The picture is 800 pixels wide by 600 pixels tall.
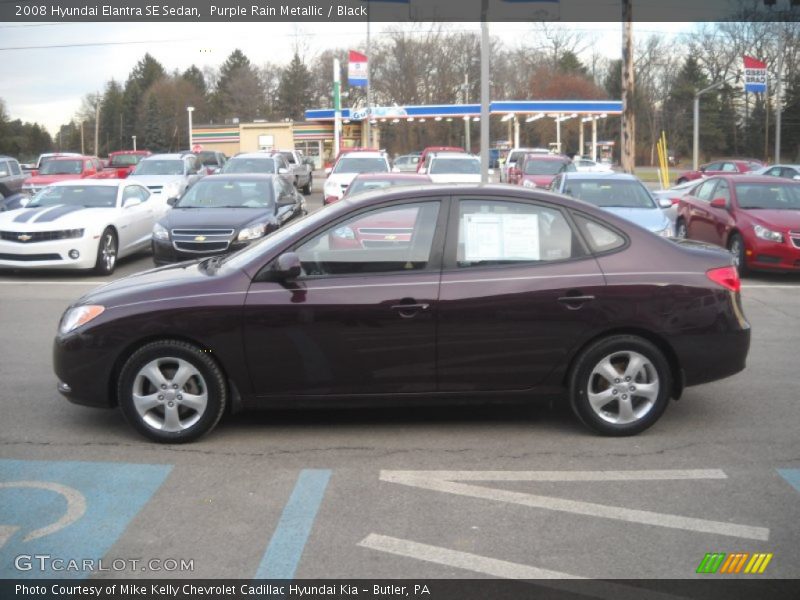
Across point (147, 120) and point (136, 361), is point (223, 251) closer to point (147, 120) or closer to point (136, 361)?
point (136, 361)

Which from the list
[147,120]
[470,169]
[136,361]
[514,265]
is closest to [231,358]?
[136,361]

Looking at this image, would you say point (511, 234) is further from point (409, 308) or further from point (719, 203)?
point (719, 203)

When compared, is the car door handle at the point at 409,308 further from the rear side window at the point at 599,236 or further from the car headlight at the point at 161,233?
the car headlight at the point at 161,233

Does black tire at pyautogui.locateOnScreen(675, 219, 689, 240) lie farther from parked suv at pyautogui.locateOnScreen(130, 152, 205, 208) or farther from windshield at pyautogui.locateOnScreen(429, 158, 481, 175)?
parked suv at pyautogui.locateOnScreen(130, 152, 205, 208)

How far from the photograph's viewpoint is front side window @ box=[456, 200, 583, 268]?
5.78m

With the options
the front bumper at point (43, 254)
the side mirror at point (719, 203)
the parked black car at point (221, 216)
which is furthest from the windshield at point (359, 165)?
the front bumper at point (43, 254)

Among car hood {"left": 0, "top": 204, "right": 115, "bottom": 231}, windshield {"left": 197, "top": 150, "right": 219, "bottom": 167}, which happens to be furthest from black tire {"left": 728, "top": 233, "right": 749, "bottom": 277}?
windshield {"left": 197, "top": 150, "right": 219, "bottom": 167}

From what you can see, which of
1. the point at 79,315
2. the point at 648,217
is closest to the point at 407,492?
the point at 79,315

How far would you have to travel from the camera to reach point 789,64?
6762cm

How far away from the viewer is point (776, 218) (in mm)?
13125

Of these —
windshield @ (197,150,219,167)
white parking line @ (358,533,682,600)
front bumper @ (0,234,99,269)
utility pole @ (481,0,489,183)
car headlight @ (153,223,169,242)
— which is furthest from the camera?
windshield @ (197,150,219,167)

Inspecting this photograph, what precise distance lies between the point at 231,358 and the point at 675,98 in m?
81.5

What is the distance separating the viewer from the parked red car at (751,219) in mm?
12750
